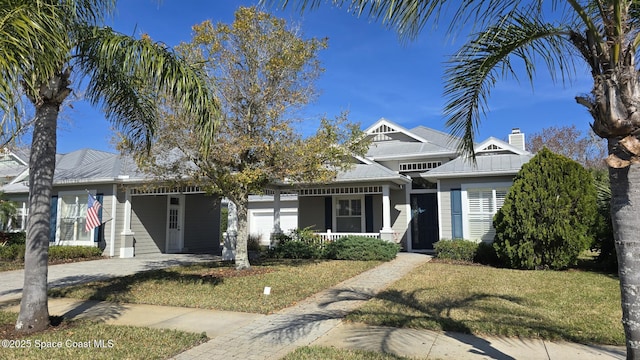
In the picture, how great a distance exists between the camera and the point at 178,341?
17.9ft

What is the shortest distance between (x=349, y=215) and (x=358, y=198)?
882mm

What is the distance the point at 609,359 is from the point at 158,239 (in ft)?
58.6

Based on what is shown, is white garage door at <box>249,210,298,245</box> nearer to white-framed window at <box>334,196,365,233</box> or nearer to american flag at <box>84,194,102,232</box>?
white-framed window at <box>334,196,365,233</box>

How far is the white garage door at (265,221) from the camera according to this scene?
2616 centimetres

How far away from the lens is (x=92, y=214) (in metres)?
16.4

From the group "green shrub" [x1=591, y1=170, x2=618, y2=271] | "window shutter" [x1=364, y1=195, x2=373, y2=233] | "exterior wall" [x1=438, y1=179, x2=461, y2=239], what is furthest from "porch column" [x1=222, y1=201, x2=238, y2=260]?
"green shrub" [x1=591, y1=170, x2=618, y2=271]

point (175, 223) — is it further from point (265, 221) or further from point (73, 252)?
point (265, 221)

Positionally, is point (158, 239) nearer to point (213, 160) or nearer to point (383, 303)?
point (213, 160)

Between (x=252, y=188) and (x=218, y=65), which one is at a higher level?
(x=218, y=65)

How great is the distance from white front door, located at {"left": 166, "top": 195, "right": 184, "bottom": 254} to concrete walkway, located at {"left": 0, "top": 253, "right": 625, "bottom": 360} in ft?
34.2

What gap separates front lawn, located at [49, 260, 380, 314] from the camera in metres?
7.98

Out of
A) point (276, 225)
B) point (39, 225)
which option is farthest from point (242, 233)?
point (39, 225)

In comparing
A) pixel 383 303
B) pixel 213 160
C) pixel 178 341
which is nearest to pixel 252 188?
pixel 213 160

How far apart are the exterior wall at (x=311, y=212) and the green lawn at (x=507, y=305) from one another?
28.2ft
